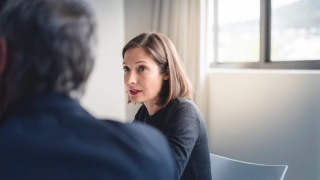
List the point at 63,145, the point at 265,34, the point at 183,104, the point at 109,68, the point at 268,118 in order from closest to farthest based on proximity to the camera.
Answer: the point at 63,145
the point at 183,104
the point at 268,118
the point at 265,34
the point at 109,68

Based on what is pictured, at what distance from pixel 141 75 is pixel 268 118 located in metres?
1.03

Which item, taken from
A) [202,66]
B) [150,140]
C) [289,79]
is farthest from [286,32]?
[150,140]

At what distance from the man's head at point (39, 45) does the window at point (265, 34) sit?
180 centimetres

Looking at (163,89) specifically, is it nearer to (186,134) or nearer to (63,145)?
(186,134)

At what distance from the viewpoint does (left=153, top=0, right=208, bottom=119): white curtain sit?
8.88 ft

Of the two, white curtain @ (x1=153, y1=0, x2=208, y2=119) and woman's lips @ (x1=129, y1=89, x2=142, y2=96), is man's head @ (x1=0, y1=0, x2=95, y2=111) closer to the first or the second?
woman's lips @ (x1=129, y1=89, x2=142, y2=96)

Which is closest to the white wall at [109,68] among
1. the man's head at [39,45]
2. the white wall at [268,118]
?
the white wall at [268,118]

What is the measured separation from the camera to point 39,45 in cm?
57

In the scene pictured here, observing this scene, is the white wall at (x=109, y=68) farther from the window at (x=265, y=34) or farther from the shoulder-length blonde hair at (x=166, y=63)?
the shoulder-length blonde hair at (x=166, y=63)

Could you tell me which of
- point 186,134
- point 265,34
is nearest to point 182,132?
point 186,134

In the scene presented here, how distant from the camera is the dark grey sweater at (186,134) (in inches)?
49.7

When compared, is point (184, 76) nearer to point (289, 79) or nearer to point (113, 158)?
point (289, 79)

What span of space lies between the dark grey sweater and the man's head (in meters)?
0.72

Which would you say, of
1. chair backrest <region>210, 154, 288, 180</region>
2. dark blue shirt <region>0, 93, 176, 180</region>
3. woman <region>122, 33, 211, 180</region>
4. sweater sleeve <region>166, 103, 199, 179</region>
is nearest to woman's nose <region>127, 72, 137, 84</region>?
woman <region>122, 33, 211, 180</region>
